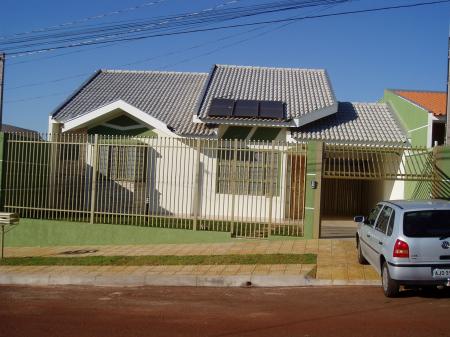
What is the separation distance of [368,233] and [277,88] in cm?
1154

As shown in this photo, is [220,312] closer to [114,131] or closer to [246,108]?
[246,108]

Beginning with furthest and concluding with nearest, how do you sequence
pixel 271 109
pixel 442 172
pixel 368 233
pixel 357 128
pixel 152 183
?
pixel 357 128 < pixel 271 109 < pixel 152 183 < pixel 442 172 < pixel 368 233

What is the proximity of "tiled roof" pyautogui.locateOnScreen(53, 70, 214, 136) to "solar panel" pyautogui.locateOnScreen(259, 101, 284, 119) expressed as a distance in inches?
69.1

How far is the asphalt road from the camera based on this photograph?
687 cm

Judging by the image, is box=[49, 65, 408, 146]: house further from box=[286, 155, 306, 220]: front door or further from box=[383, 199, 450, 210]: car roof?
box=[383, 199, 450, 210]: car roof

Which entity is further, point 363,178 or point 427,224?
point 363,178

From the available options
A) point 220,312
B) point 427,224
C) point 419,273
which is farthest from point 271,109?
point 220,312

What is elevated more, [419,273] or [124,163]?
[124,163]

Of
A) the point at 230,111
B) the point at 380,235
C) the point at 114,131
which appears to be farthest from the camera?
the point at 114,131

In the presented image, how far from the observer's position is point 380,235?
9.23 meters

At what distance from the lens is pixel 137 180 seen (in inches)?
675

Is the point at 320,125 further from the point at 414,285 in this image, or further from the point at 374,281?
the point at 414,285

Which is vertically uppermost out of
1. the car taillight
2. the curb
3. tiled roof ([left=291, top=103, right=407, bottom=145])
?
tiled roof ([left=291, top=103, right=407, bottom=145])

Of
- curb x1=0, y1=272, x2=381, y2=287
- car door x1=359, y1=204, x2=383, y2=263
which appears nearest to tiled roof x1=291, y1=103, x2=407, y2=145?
car door x1=359, y1=204, x2=383, y2=263
